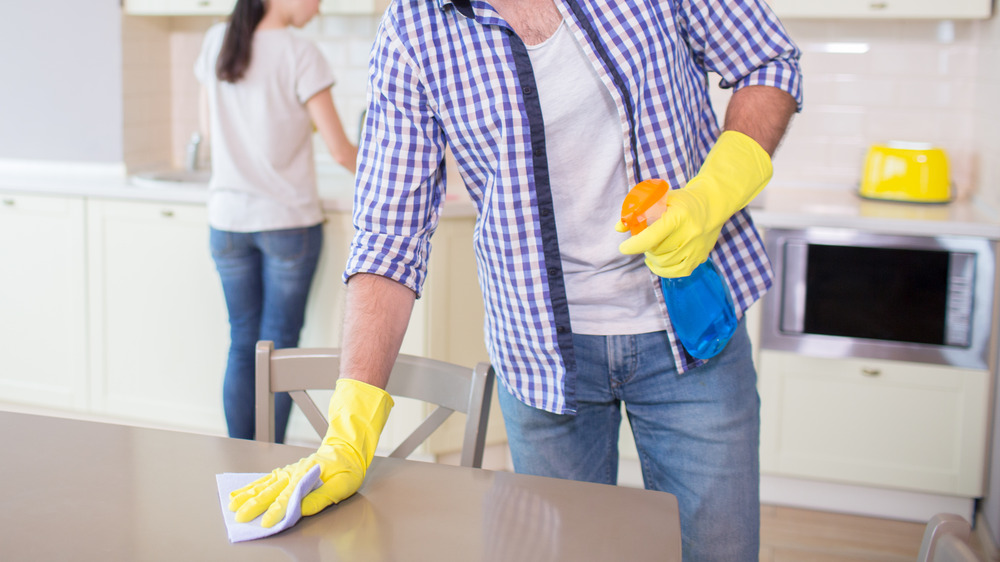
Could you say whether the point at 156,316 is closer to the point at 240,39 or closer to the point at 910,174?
the point at 240,39

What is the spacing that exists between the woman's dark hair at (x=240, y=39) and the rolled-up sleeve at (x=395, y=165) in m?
1.28

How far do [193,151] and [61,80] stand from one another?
53cm

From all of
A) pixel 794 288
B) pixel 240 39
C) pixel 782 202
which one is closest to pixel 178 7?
pixel 240 39

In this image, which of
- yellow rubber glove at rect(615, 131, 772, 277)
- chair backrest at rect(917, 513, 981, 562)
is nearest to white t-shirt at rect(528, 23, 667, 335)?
yellow rubber glove at rect(615, 131, 772, 277)

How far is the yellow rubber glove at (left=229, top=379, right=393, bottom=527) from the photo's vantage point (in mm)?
947

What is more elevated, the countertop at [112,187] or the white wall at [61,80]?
the white wall at [61,80]

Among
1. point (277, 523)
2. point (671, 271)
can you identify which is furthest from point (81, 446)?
point (671, 271)

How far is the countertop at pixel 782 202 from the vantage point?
2467mm

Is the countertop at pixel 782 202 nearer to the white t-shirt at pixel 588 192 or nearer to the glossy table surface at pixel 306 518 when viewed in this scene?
the white t-shirt at pixel 588 192

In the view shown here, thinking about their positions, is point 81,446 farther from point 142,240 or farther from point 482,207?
point 142,240

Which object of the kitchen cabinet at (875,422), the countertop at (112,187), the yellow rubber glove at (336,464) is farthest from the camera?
the countertop at (112,187)

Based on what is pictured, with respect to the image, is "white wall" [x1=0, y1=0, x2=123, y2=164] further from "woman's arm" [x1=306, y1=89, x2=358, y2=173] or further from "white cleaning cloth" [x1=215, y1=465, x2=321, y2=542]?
"white cleaning cloth" [x1=215, y1=465, x2=321, y2=542]

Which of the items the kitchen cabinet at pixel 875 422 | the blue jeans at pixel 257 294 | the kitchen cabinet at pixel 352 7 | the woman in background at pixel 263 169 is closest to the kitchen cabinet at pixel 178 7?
the kitchen cabinet at pixel 352 7

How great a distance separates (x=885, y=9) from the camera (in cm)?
268
